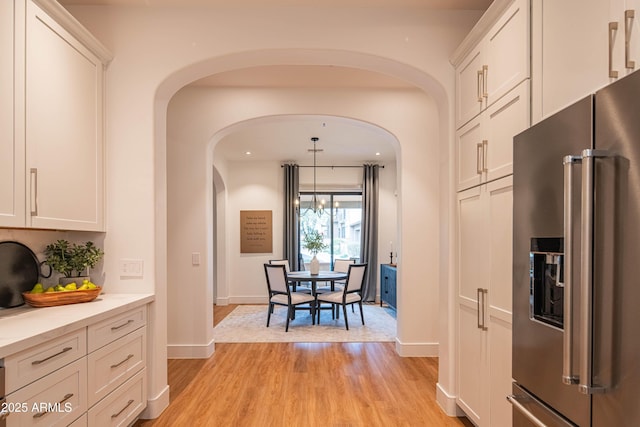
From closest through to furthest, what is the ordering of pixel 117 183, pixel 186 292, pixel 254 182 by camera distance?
pixel 117 183, pixel 186 292, pixel 254 182

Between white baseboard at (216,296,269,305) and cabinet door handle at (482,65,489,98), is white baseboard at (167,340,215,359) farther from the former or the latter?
cabinet door handle at (482,65,489,98)

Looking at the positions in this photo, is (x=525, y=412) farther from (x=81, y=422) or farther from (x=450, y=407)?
(x=81, y=422)

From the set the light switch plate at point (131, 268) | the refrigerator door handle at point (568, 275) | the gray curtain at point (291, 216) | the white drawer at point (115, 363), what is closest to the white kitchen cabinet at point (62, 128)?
the light switch plate at point (131, 268)

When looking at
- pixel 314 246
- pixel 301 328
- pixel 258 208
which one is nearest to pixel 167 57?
pixel 301 328

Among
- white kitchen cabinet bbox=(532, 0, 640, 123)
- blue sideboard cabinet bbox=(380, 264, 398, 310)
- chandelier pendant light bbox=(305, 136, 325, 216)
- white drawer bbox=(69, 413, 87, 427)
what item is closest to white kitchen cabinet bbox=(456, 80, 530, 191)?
white kitchen cabinet bbox=(532, 0, 640, 123)

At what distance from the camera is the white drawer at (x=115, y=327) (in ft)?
6.61

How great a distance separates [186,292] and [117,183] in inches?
70.1

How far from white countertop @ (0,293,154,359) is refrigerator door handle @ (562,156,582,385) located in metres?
2.02

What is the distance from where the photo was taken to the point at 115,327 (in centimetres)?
222

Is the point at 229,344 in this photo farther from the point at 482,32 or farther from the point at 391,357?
the point at 482,32

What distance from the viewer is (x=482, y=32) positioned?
234cm

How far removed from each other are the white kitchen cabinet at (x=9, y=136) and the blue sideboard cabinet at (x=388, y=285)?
17.6 ft

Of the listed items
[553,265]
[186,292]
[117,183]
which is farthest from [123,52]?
[553,265]

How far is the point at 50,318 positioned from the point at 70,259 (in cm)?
63
